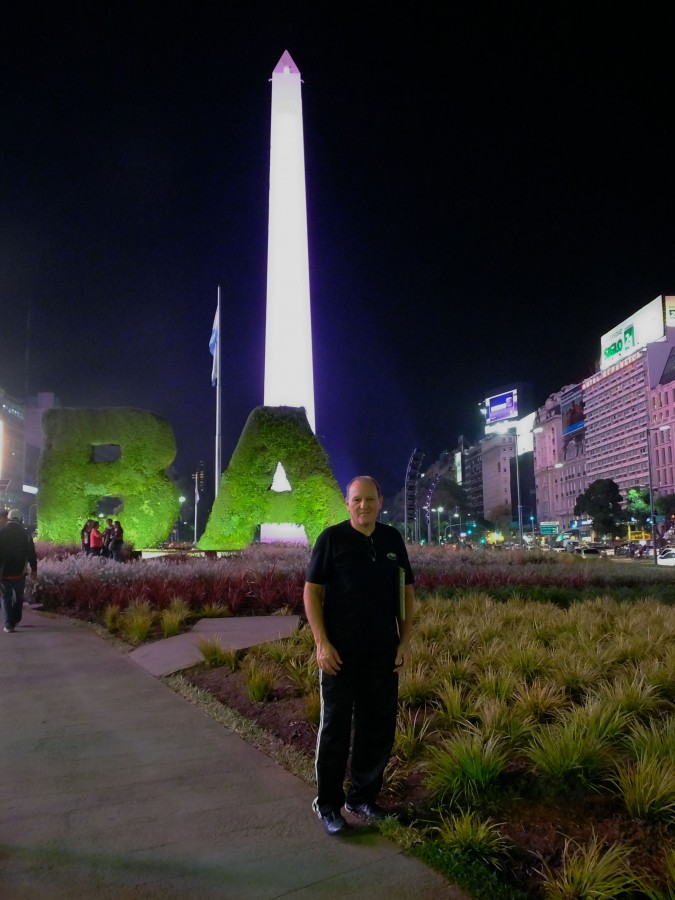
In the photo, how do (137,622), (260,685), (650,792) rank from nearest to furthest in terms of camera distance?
(650,792) < (260,685) < (137,622)

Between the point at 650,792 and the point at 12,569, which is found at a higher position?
the point at 12,569

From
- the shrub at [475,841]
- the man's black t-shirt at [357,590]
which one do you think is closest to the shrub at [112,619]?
the man's black t-shirt at [357,590]

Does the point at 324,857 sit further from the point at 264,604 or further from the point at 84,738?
the point at 264,604

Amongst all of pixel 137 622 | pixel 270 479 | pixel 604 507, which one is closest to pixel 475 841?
pixel 137 622

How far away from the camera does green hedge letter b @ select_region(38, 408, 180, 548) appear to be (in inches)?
1008

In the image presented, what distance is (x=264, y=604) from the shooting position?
1180 cm

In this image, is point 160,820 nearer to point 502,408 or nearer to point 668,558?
point 668,558

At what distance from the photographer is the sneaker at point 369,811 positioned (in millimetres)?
3773

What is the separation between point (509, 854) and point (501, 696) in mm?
2139

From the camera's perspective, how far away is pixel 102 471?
85.3 ft

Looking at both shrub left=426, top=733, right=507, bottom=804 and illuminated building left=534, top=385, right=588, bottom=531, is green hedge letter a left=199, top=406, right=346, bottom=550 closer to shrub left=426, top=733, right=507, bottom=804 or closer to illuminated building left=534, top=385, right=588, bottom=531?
shrub left=426, top=733, right=507, bottom=804

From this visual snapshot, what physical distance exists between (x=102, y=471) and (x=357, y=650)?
2381cm

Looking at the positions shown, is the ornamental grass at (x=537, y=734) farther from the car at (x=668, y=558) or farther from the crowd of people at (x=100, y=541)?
the car at (x=668, y=558)

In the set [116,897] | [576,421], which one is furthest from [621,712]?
[576,421]
